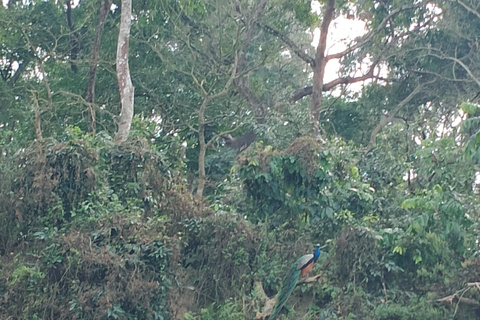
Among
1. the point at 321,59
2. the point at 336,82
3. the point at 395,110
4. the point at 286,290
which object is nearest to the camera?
the point at 286,290

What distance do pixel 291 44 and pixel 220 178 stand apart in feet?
10.1

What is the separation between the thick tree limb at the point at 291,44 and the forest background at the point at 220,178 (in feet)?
0.17

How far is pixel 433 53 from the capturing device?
1413 cm

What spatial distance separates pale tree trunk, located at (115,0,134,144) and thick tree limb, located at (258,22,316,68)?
3628 millimetres

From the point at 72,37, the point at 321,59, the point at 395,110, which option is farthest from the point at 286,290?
the point at 72,37

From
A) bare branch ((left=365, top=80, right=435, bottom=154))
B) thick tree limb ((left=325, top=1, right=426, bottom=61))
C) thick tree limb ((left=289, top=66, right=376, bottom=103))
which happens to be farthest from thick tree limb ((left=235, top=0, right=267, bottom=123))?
bare branch ((left=365, top=80, right=435, bottom=154))

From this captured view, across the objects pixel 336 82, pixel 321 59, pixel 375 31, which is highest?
pixel 375 31

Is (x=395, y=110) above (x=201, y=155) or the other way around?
above

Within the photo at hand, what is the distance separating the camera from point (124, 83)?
10.5m

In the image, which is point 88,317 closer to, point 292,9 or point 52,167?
point 52,167

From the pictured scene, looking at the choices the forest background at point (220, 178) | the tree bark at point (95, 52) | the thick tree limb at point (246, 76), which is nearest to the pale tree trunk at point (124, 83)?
the forest background at point (220, 178)

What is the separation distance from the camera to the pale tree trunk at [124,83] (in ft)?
32.9

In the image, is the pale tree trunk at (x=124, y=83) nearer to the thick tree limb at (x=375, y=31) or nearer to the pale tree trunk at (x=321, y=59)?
the pale tree trunk at (x=321, y=59)

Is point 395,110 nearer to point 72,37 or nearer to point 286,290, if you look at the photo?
point 72,37
